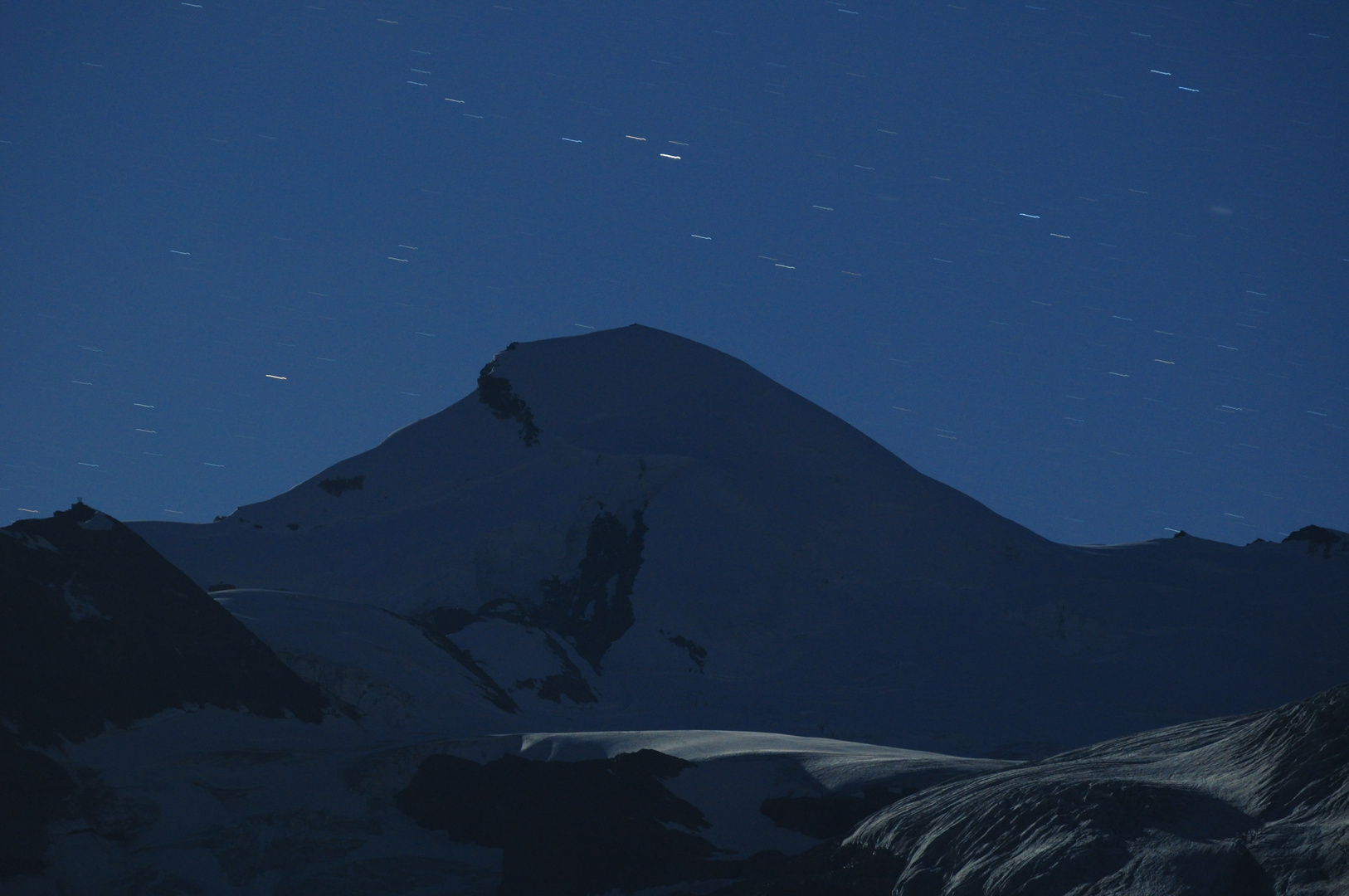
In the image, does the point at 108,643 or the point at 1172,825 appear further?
the point at 108,643

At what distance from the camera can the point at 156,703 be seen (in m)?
28.7

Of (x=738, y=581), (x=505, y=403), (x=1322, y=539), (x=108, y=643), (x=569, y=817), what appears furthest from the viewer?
(x=505, y=403)

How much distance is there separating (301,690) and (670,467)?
38495 millimetres

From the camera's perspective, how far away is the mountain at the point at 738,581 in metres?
49.9

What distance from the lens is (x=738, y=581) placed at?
2442 inches

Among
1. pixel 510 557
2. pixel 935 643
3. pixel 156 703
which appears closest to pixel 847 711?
pixel 935 643

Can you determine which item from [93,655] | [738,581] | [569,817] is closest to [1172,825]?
[569,817]

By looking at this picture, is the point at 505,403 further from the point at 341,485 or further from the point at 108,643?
the point at 108,643

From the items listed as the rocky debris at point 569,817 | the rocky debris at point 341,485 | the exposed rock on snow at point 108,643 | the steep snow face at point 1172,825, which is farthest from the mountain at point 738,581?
the steep snow face at point 1172,825

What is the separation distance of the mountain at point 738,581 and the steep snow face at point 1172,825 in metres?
22.1

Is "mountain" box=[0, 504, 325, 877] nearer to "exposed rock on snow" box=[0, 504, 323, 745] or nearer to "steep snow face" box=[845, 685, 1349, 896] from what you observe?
"exposed rock on snow" box=[0, 504, 323, 745]

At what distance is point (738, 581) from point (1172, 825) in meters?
46.7

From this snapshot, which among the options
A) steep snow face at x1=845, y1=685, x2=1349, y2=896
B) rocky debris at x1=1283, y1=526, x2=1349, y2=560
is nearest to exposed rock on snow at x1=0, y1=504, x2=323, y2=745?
steep snow face at x1=845, y1=685, x2=1349, y2=896

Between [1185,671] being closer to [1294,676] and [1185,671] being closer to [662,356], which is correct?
[1294,676]
